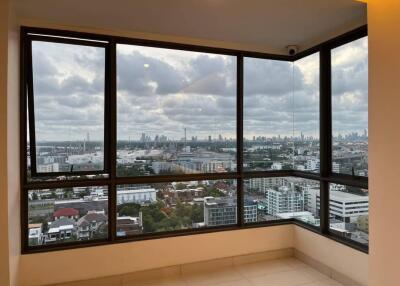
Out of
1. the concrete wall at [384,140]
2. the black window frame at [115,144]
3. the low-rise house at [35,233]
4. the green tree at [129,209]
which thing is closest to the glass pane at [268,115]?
the black window frame at [115,144]

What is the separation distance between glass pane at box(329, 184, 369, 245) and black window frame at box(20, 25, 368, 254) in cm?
6

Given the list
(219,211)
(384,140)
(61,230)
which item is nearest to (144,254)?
(61,230)

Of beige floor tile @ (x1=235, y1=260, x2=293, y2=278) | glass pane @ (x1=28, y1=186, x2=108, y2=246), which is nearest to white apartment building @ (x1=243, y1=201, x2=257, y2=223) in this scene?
beige floor tile @ (x1=235, y1=260, x2=293, y2=278)

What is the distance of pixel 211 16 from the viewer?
8.67 ft

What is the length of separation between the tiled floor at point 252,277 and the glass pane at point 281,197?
56 cm

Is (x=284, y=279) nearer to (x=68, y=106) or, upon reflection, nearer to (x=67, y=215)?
(x=67, y=215)

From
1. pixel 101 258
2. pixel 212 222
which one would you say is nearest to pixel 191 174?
pixel 212 222

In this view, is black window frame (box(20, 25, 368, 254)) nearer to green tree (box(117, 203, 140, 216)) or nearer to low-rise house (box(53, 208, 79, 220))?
green tree (box(117, 203, 140, 216))

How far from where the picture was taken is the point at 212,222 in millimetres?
3385

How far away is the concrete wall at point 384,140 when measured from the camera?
197 cm

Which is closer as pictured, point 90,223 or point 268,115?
point 90,223

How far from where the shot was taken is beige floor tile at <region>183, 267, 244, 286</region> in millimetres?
2934

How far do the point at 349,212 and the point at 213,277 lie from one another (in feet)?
5.16

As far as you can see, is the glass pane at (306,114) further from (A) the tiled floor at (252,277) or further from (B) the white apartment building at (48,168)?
(B) the white apartment building at (48,168)
